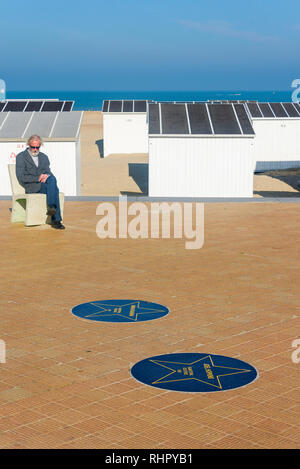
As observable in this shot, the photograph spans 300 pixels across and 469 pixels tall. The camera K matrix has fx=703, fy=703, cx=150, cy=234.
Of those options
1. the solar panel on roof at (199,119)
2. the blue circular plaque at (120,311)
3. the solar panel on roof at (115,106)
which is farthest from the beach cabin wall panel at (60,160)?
the solar panel on roof at (115,106)

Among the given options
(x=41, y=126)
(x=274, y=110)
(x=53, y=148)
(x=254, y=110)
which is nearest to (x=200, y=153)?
(x=53, y=148)

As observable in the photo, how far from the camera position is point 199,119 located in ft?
55.6

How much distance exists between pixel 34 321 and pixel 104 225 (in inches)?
214

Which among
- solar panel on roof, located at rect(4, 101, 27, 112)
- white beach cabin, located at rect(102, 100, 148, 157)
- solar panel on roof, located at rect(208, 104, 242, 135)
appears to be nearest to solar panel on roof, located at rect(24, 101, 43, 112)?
solar panel on roof, located at rect(4, 101, 27, 112)

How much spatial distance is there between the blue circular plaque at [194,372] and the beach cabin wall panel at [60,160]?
10464mm

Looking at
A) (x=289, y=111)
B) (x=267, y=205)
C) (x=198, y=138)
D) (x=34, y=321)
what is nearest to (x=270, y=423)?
(x=34, y=321)

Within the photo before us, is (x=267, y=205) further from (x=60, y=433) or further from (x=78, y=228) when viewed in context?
(x=60, y=433)

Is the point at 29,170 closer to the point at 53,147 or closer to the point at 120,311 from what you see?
the point at 53,147

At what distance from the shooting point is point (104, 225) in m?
11.4

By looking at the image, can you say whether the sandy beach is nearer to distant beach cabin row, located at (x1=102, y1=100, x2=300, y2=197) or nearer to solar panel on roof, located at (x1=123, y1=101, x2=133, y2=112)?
solar panel on roof, located at (x1=123, y1=101, x2=133, y2=112)

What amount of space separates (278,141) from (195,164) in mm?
15856

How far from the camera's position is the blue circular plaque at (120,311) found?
6172mm

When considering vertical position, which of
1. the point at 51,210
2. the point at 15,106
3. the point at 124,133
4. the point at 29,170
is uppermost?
the point at 15,106

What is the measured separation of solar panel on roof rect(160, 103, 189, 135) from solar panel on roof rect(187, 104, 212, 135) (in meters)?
0.16
